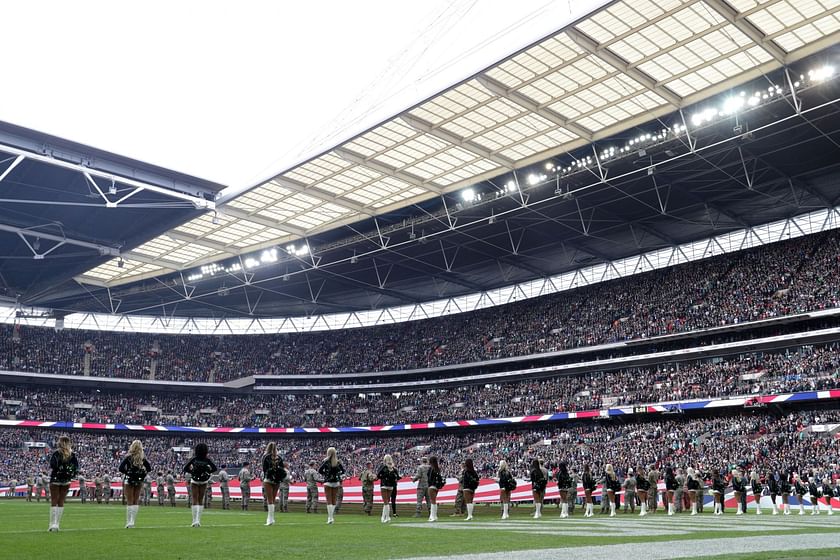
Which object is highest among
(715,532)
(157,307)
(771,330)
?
(157,307)

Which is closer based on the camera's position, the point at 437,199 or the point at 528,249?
the point at 437,199

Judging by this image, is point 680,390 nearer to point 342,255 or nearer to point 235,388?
point 342,255

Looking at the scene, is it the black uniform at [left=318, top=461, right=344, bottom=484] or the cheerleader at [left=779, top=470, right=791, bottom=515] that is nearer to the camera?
the black uniform at [left=318, top=461, right=344, bottom=484]

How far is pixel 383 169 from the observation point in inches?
1662

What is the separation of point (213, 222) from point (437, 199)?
14.3 metres

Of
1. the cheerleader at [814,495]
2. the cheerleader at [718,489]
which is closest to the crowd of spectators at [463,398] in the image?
the cheerleader at [814,495]

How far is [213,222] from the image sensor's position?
1831 inches

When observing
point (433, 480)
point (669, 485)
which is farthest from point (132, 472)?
point (669, 485)

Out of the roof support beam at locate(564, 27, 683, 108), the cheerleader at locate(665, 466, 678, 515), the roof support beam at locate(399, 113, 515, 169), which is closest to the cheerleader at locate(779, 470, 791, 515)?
the cheerleader at locate(665, 466, 678, 515)

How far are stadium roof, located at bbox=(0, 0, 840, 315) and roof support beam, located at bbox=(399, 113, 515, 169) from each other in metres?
0.08

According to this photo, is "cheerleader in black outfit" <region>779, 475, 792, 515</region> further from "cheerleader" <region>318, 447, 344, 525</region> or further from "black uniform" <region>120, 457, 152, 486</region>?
"black uniform" <region>120, 457, 152, 486</region>

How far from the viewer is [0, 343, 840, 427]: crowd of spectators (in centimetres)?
4481

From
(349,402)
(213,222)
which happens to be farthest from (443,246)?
(349,402)

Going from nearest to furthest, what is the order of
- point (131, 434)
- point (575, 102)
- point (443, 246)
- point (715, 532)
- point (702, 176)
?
point (715, 532) < point (575, 102) < point (702, 176) < point (443, 246) < point (131, 434)
